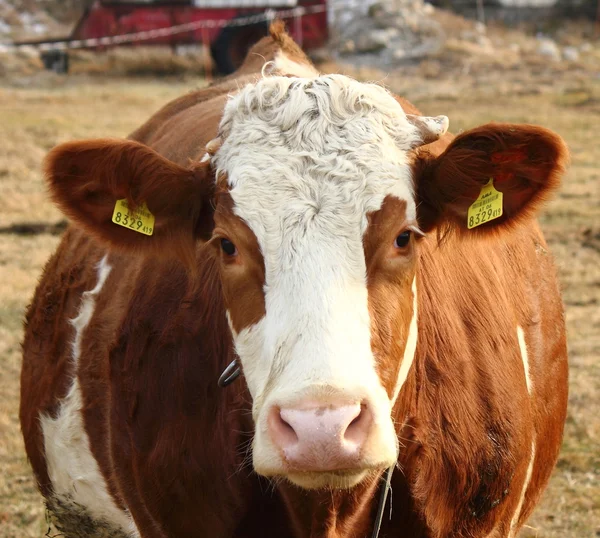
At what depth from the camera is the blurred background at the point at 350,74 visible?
5719mm

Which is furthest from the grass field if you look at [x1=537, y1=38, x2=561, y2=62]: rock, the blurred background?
[x1=537, y1=38, x2=561, y2=62]: rock

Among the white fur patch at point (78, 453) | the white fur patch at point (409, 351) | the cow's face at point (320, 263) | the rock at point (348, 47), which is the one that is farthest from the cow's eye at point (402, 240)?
the rock at point (348, 47)

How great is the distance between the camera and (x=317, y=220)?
8.78 ft

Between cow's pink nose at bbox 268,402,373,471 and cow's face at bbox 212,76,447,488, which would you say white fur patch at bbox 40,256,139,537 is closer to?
cow's face at bbox 212,76,447,488

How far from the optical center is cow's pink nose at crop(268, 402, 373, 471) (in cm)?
231

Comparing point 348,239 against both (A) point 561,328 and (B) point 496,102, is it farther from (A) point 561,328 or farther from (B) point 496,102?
(B) point 496,102

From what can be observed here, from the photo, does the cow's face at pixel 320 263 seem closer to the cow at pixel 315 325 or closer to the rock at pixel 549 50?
the cow at pixel 315 325

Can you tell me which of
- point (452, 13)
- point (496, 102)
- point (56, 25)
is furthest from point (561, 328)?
point (56, 25)

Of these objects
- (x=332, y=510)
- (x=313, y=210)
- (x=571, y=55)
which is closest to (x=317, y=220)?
(x=313, y=210)

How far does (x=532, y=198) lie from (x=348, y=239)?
0.75 m

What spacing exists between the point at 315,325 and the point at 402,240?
1.55 ft

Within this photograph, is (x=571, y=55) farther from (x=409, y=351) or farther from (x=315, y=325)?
(x=315, y=325)

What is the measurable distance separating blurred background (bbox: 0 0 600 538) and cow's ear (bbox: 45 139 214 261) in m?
2.32

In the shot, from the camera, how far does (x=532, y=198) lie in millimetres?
3104
